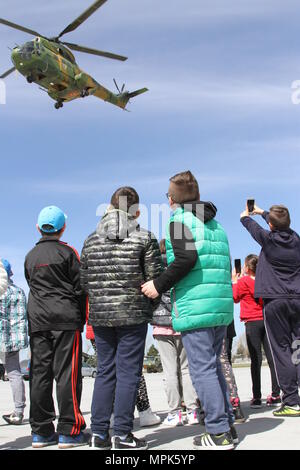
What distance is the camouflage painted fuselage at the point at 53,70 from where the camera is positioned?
60.0ft

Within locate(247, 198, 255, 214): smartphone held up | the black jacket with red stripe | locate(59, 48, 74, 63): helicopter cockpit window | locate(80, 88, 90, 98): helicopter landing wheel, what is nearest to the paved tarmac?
the black jacket with red stripe

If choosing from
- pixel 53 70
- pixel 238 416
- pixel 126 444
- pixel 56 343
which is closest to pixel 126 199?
pixel 56 343

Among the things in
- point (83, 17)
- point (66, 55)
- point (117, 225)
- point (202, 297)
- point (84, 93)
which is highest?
point (83, 17)

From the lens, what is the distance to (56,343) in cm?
427

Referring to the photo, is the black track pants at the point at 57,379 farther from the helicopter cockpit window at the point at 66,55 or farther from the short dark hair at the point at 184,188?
the helicopter cockpit window at the point at 66,55

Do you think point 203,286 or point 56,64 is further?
point 56,64

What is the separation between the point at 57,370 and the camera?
14.0 ft

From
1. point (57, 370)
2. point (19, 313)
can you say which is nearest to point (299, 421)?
point (57, 370)

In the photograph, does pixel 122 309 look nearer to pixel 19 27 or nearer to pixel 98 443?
pixel 98 443

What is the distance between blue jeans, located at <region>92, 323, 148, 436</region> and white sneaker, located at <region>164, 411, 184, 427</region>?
123 centimetres

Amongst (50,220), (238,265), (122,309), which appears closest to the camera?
(122,309)

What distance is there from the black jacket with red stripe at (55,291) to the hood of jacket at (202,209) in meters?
1.08

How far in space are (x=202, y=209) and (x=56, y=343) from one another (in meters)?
1.57

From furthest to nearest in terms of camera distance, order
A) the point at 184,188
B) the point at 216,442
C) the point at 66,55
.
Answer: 1. the point at 66,55
2. the point at 184,188
3. the point at 216,442
